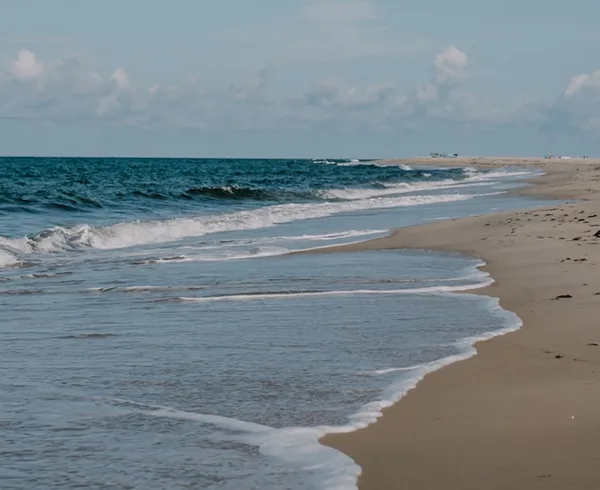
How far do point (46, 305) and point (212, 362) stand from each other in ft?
13.9

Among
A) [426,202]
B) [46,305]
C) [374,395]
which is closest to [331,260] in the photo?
[46,305]

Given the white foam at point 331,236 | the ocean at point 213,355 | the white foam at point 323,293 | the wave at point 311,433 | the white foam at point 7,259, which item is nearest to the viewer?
the wave at point 311,433

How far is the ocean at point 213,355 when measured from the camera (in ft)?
16.2

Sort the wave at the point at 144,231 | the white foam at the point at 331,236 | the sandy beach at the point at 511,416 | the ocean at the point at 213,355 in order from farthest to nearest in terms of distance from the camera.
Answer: the white foam at the point at 331,236, the wave at the point at 144,231, the ocean at the point at 213,355, the sandy beach at the point at 511,416

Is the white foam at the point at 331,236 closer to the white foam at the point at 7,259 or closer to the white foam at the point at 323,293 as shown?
the white foam at the point at 7,259

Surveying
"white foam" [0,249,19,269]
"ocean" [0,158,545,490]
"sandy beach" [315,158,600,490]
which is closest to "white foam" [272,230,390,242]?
"ocean" [0,158,545,490]

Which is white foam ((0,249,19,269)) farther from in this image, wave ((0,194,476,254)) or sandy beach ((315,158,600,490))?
sandy beach ((315,158,600,490))

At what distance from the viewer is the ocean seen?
16.2ft

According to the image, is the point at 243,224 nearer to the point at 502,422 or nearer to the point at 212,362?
the point at 212,362

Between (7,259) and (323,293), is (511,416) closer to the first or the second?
(323,293)

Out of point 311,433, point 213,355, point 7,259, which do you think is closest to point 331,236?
point 7,259

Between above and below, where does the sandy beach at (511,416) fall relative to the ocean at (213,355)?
above

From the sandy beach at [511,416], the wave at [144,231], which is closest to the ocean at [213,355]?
the sandy beach at [511,416]

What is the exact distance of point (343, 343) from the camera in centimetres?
814
